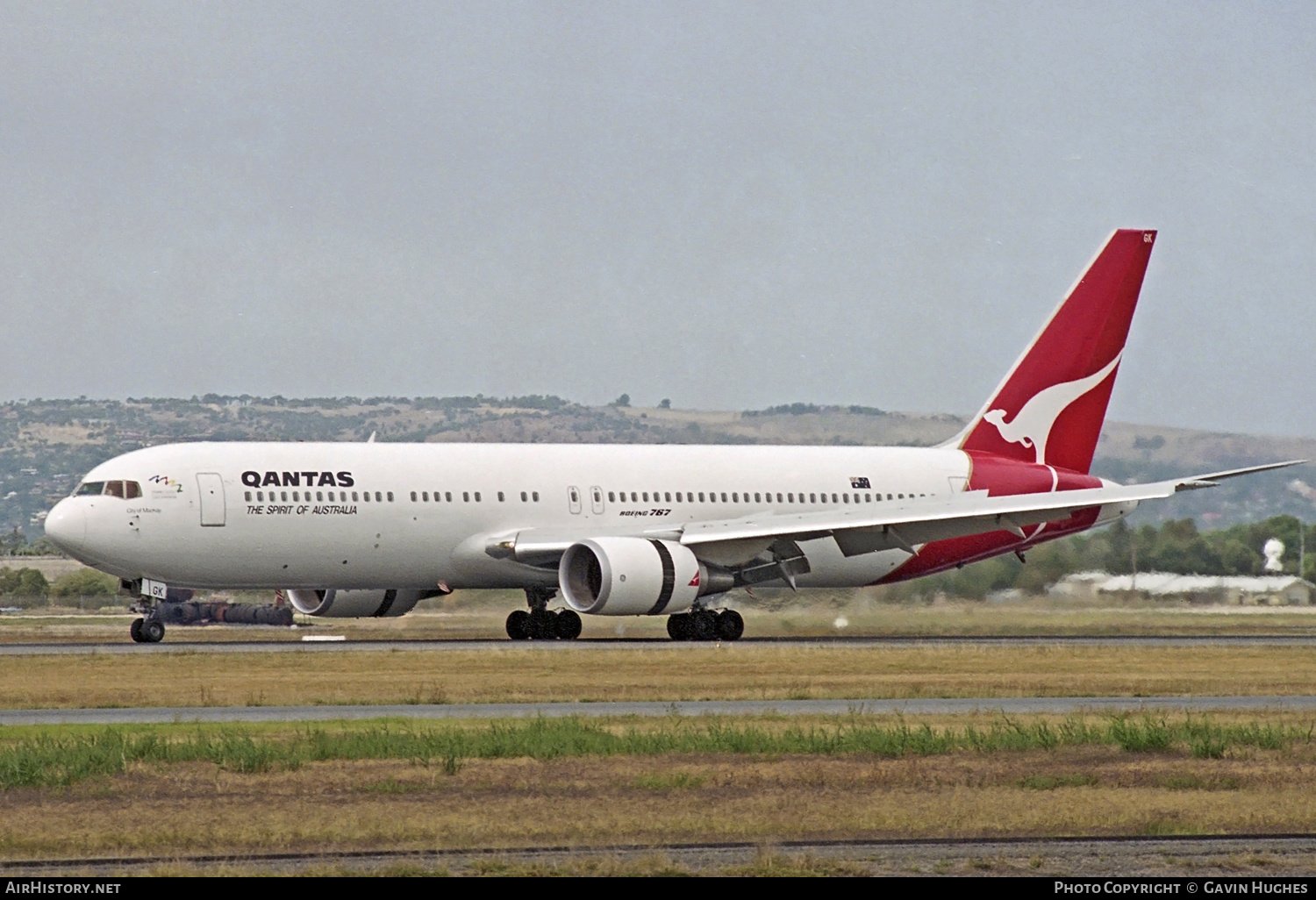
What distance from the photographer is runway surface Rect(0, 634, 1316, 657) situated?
38.3m

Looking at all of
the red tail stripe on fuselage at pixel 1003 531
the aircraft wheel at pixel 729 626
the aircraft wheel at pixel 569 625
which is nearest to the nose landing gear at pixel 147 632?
the aircraft wheel at pixel 569 625

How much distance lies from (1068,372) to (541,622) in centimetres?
1527

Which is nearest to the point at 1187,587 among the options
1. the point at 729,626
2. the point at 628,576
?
the point at 729,626

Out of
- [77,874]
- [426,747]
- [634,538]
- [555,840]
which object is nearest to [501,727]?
[426,747]

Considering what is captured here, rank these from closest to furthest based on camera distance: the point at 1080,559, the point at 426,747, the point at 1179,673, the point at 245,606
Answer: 1. the point at 426,747
2. the point at 1179,673
3. the point at 1080,559
4. the point at 245,606

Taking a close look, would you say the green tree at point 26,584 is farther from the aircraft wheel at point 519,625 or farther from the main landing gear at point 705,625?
the main landing gear at point 705,625

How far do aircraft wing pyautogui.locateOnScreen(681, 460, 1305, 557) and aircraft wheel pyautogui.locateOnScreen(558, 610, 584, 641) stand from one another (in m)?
3.10

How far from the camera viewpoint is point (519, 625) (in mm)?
45469

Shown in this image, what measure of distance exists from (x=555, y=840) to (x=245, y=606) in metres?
58.2

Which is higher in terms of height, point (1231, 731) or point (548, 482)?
point (548, 482)

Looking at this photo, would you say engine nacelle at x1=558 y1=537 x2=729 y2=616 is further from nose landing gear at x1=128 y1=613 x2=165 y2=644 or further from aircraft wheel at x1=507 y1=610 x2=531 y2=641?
nose landing gear at x1=128 y1=613 x2=165 y2=644

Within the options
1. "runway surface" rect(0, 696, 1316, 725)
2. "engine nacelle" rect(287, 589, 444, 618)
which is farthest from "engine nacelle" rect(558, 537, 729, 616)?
"runway surface" rect(0, 696, 1316, 725)

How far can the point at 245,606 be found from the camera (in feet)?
235
